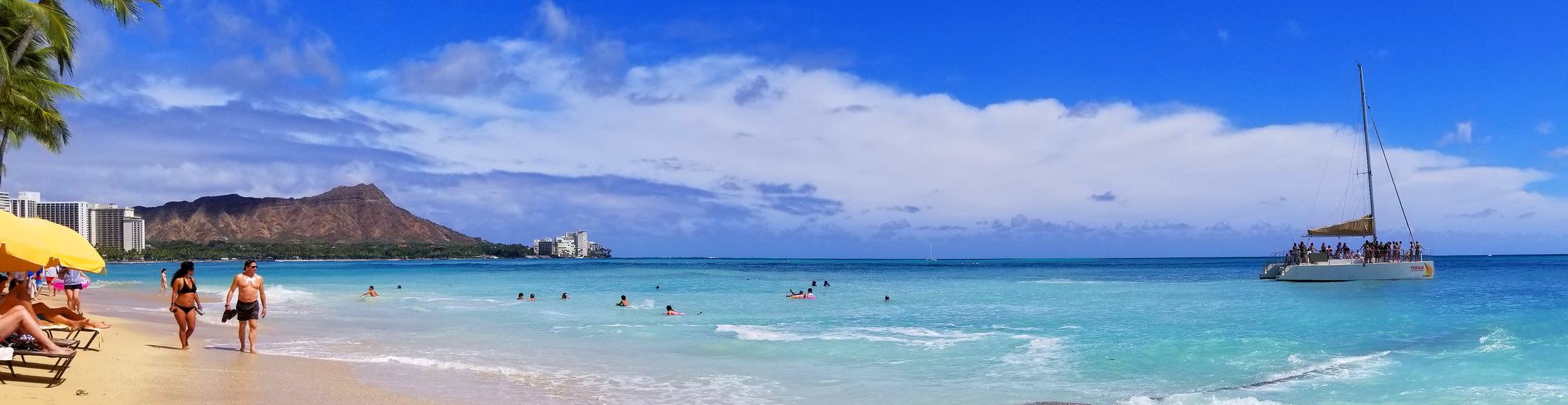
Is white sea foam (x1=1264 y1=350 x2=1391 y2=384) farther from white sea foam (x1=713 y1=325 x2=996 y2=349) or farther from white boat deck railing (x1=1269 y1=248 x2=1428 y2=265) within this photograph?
white boat deck railing (x1=1269 y1=248 x2=1428 y2=265)

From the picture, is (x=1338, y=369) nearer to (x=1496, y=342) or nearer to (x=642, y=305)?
(x=1496, y=342)

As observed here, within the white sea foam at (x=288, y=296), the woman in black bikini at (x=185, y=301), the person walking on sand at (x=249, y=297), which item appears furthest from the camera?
the white sea foam at (x=288, y=296)

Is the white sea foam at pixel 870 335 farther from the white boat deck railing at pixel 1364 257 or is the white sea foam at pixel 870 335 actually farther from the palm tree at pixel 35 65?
the white boat deck railing at pixel 1364 257

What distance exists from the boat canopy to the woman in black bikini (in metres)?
43.0

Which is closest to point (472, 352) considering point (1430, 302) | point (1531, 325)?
point (1531, 325)

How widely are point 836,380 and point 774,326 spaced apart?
7607mm

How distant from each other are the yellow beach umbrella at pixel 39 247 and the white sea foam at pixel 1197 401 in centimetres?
1000

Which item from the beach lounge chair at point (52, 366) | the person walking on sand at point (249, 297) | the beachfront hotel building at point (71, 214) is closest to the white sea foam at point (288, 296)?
the person walking on sand at point (249, 297)

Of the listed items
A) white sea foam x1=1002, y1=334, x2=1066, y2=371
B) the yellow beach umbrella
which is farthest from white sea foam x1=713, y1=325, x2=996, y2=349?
the yellow beach umbrella

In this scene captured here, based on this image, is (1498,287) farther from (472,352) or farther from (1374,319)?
(472,352)

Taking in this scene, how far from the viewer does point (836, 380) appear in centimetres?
1100

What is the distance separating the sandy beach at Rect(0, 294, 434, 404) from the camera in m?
7.48

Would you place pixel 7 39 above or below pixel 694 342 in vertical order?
above

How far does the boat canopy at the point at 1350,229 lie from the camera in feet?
126
